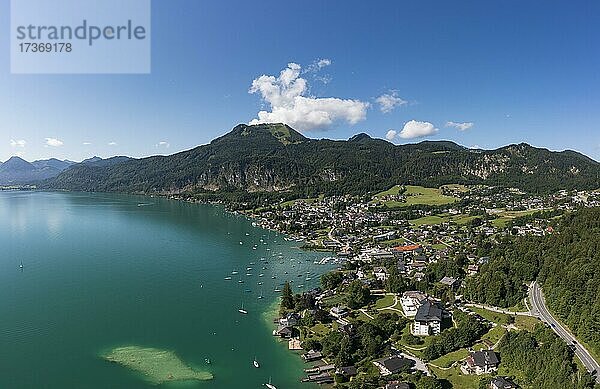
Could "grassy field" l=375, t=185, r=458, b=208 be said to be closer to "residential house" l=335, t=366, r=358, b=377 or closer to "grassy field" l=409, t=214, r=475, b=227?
"grassy field" l=409, t=214, r=475, b=227

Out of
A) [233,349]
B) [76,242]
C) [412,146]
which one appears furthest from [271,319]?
[412,146]

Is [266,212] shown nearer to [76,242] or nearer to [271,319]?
[76,242]

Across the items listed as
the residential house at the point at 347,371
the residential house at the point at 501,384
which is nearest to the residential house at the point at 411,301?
the residential house at the point at 347,371

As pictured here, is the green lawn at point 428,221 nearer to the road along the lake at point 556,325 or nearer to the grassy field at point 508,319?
the road along the lake at point 556,325

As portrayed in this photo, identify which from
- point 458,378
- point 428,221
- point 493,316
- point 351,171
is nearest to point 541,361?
point 458,378

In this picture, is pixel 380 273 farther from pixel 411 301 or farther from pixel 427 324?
pixel 427 324

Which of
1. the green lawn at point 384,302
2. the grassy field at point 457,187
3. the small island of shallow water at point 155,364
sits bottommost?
the small island of shallow water at point 155,364
